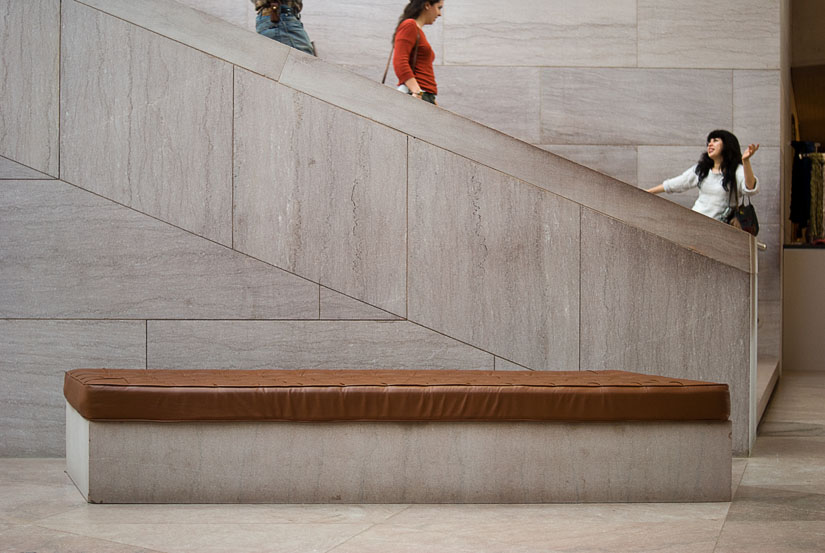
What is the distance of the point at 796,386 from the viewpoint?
355 inches

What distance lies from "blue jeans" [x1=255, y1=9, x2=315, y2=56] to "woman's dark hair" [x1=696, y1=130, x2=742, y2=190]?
11.0ft

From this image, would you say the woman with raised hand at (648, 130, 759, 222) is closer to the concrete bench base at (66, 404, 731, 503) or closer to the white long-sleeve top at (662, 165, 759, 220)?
the white long-sleeve top at (662, 165, 759, 220)

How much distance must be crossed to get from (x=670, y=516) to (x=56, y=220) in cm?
377

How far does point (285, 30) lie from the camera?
646 cm

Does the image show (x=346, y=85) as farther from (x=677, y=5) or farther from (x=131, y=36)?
(x=677, y=5)

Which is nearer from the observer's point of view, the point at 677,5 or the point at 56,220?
the point at 56,220

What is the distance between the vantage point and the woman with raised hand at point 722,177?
747 centimetres

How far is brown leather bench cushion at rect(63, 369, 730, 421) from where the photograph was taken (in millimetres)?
4320

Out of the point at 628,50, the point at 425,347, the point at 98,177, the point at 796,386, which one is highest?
the point at 628,50

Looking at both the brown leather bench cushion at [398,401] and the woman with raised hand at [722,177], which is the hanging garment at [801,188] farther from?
the brown leather bench cushion at [398,401]

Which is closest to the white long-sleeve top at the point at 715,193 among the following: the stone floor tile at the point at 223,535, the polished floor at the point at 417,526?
the polished floor at the point at 417,526

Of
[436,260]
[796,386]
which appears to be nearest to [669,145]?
[796,386]

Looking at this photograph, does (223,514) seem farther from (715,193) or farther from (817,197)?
(817,197)

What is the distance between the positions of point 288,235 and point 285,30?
67.4 inches
